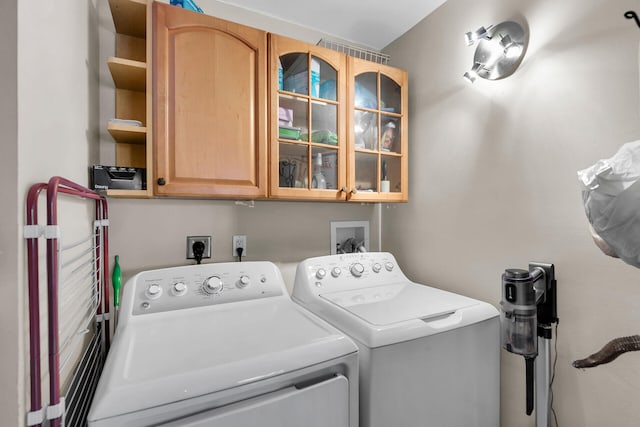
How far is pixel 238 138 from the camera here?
4.60 feet

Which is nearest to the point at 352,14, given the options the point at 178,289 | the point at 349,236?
the point at 349,236

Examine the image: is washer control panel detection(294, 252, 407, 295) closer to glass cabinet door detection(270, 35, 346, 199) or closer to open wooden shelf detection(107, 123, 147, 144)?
glass cabinet door detection(270, 35, 346, 199)

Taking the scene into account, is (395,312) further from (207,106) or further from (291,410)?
(207,106)

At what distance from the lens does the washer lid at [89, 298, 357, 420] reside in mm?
728

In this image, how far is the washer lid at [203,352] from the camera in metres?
0.73

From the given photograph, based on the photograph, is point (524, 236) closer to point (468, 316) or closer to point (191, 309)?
point (468, 316)

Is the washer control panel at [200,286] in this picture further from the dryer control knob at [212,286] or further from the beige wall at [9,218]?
the beige wall at [9,218]

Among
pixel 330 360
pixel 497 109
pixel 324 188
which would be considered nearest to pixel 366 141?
pixel 324 188

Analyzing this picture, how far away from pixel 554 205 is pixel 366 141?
0.96 meters

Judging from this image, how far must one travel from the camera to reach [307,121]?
1585 millimetres

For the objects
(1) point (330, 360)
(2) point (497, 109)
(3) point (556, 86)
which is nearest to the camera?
(1) point (330, 360)

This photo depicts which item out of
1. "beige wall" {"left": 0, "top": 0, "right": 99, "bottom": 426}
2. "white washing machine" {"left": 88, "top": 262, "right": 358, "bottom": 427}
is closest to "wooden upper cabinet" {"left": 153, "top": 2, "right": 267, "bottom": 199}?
"beige wall" {"left": 0, "top": 0, "right": 99, "bottom": 426}

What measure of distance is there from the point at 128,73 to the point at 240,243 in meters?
0.98

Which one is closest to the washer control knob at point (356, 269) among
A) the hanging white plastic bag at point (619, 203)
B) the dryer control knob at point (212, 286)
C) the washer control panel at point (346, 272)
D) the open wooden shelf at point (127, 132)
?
the washer control panel at point (346, 272)
